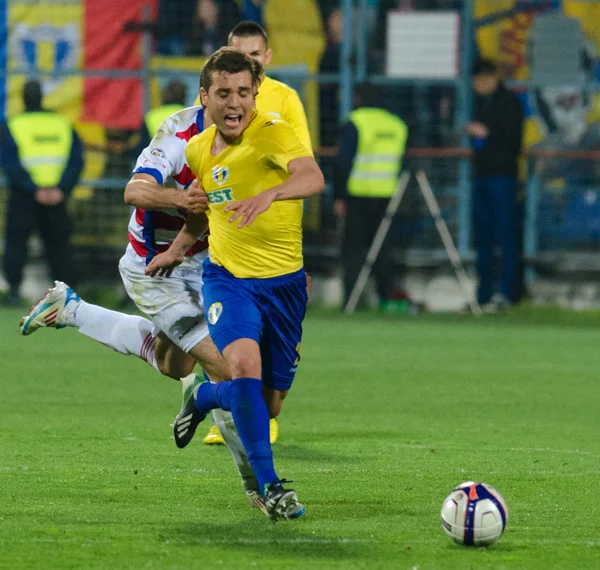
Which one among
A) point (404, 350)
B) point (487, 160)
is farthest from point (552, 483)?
point (487, 160)

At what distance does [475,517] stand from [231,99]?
2009 mm

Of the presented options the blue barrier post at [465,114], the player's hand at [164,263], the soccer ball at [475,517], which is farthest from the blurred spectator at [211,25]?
the soccer ball at [475,517]

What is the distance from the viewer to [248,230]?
255 inches

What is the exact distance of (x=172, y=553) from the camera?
5.32 meters

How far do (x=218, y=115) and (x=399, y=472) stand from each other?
6.64 feet

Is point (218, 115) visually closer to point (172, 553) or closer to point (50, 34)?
point (172, 553)

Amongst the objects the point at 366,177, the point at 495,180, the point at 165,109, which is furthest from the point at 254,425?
the point at 495,180

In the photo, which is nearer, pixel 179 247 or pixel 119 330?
pixel 179 247

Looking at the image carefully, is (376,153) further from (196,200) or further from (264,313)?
(264,313)

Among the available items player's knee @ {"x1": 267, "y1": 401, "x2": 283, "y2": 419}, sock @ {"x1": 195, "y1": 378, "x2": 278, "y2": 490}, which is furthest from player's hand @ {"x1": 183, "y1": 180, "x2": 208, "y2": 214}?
player's knee @ {"x1": 267, "y1": 401, "x2": 283, "y2": 419}

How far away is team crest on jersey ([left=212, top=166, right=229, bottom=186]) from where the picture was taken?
643cm

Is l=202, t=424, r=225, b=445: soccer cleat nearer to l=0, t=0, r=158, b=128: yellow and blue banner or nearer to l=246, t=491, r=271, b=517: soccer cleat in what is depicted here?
l=246, t=491, r=271, b=517: soccer cleat

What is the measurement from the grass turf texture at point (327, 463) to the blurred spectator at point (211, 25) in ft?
18.2

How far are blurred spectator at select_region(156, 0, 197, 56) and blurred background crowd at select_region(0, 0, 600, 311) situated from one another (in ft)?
0.04
